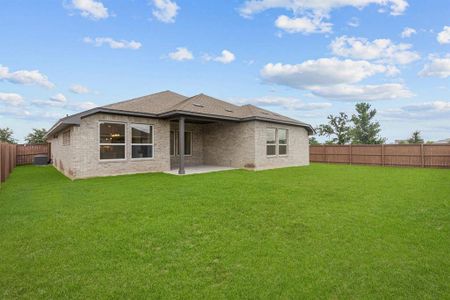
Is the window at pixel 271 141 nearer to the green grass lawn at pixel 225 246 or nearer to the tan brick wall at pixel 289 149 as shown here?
the tan brick wall at pixel 289 149

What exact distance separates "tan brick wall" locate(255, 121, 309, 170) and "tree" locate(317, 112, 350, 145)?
15.2 metres

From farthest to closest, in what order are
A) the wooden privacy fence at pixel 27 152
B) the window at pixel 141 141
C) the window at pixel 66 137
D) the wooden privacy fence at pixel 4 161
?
the wooden privacy fence at pixel 27 152, the window at pixel 66 137, the window at pixel 141 141, the wooden privacy fence at pixel 4 161

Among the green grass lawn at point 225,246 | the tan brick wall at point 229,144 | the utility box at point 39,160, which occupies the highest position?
the tan brick wall at point 229,144

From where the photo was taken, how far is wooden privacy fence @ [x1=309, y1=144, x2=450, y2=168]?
622 inches

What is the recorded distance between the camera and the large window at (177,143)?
1545cm

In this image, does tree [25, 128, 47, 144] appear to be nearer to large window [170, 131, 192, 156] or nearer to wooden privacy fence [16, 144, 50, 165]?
wooden privacy fence [16, 144, 50, 165]

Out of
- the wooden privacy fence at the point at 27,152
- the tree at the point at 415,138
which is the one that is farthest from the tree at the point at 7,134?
the tree at the point at 415,138

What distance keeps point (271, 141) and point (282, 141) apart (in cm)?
125

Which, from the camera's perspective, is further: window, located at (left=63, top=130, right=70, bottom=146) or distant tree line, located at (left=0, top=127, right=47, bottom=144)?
distant tree line, located at (left=0, top=127, right=47, bottom=144)

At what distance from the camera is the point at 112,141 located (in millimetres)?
11500

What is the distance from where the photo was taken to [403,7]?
470 inches

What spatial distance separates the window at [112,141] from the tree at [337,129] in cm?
2654

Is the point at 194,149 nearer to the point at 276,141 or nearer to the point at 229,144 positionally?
the point at 229,144

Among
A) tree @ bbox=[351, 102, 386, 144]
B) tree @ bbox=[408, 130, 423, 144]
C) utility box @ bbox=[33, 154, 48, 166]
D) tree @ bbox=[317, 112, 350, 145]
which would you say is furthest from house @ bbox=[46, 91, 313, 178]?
tree @ bbox=[408, 130, 423, 144]
